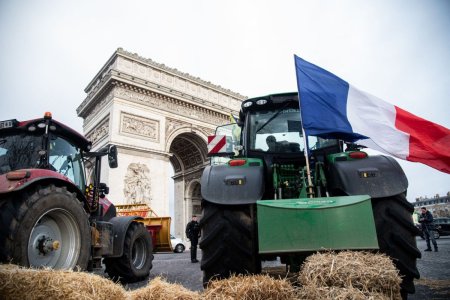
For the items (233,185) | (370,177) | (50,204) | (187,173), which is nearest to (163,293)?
(233,185)

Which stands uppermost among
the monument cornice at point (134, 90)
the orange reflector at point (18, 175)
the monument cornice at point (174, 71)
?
the monument cornice at point (174, 71)

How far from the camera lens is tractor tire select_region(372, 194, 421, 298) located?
8.45 ft

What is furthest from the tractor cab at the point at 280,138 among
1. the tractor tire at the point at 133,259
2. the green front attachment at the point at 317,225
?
the tractor tire at the point at 133,259

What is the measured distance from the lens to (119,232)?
5.31 metres

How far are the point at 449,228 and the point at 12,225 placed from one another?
23.1 meters

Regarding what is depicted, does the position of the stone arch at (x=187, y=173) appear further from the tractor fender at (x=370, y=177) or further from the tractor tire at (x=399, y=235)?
the tractor tire at (x=399, y=235)

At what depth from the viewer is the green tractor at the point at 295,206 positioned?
7.95 ft

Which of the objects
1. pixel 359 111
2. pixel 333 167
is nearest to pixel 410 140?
pixel 359 111

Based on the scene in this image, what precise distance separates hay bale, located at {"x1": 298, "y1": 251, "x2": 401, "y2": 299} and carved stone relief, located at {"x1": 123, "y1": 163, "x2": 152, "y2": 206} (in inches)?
748

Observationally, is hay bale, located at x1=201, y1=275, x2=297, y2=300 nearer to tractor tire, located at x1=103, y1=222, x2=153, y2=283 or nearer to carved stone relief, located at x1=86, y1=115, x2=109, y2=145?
tractor tire, located at x1=103, y1=222, x2=153, y2=283

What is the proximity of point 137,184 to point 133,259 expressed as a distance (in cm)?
1522

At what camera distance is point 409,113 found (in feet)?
12.3

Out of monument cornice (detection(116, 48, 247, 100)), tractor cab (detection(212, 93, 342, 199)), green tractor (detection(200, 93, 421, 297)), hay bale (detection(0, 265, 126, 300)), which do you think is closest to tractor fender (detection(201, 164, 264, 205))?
green tractor (detection(200, 93, 421, 297))

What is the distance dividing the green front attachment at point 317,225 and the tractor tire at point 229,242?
0.29m
